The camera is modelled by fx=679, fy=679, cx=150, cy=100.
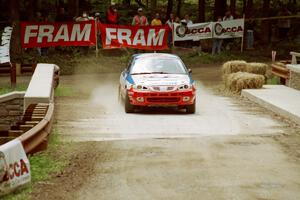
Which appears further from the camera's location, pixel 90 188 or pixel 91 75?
pixel 91 75

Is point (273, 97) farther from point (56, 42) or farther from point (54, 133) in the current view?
point (56, 42)

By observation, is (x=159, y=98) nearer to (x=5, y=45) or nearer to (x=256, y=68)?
(x=256, y=68)

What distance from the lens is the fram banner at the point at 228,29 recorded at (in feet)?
109

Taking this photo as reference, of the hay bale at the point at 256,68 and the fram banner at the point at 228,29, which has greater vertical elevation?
the fram banner at the point at 228,29

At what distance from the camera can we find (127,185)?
346 inches

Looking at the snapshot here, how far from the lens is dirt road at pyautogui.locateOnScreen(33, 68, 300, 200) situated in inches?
336

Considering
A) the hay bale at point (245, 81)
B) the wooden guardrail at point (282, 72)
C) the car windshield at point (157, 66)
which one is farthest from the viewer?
the wooden guardrail at point (282, 72)

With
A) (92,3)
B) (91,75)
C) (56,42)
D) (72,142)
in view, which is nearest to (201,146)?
(72,142)

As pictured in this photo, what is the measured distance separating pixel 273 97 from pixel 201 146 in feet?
25.9

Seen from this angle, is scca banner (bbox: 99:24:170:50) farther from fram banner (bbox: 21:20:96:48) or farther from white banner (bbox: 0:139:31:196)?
white banner (bbox: 0:139:31:196)

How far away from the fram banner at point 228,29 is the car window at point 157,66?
14735 mm

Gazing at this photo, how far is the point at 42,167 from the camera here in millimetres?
9617

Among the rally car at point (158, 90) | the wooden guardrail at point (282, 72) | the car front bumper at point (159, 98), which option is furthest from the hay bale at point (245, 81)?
the car front bumper at point (159, 98)

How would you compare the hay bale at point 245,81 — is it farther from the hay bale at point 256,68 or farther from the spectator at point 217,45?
the spectator at point 217,45
